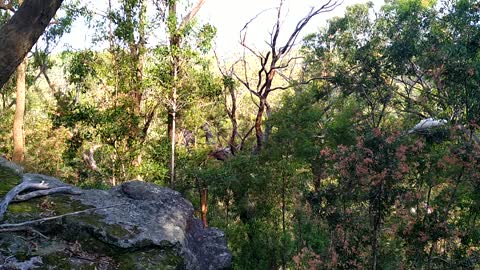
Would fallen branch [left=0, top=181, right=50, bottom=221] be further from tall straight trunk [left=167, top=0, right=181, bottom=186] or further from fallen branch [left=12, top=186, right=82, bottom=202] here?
tall straight trunk [left=167, top=0, right=181, bottom=186]

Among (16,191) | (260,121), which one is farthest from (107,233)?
(260,121)

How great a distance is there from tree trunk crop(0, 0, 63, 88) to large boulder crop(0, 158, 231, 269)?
5.83 feet

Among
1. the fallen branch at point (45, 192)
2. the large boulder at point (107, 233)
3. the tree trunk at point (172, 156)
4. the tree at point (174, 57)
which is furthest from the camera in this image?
the tree trunk at point (172, 156)

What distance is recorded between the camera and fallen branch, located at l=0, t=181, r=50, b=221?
4438mm

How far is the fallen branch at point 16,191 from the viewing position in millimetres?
4438

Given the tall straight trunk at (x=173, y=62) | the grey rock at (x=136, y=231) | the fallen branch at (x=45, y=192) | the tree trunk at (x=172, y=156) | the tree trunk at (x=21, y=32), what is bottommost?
the grey rock at (x=136, y=231)

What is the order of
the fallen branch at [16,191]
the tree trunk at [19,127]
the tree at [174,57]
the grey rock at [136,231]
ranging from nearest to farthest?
the fallen branch at [16,191] < the grey rock at [136,231] < the tree at [174,57] < the tree trunk at [19,127]

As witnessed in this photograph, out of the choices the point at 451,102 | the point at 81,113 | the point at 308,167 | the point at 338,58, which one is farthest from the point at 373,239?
the point at 338,58

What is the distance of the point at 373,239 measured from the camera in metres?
5.65

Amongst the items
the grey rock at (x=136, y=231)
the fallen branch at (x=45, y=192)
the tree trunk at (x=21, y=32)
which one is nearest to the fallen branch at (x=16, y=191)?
A: the fallen branch at (x=45, y=192)

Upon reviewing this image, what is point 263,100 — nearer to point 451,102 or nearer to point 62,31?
point 451,102

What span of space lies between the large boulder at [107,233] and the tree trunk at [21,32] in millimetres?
1776

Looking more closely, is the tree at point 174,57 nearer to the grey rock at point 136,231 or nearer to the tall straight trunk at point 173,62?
the tall straight trunk at point 173,62

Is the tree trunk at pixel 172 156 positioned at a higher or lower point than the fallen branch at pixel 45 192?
higher
